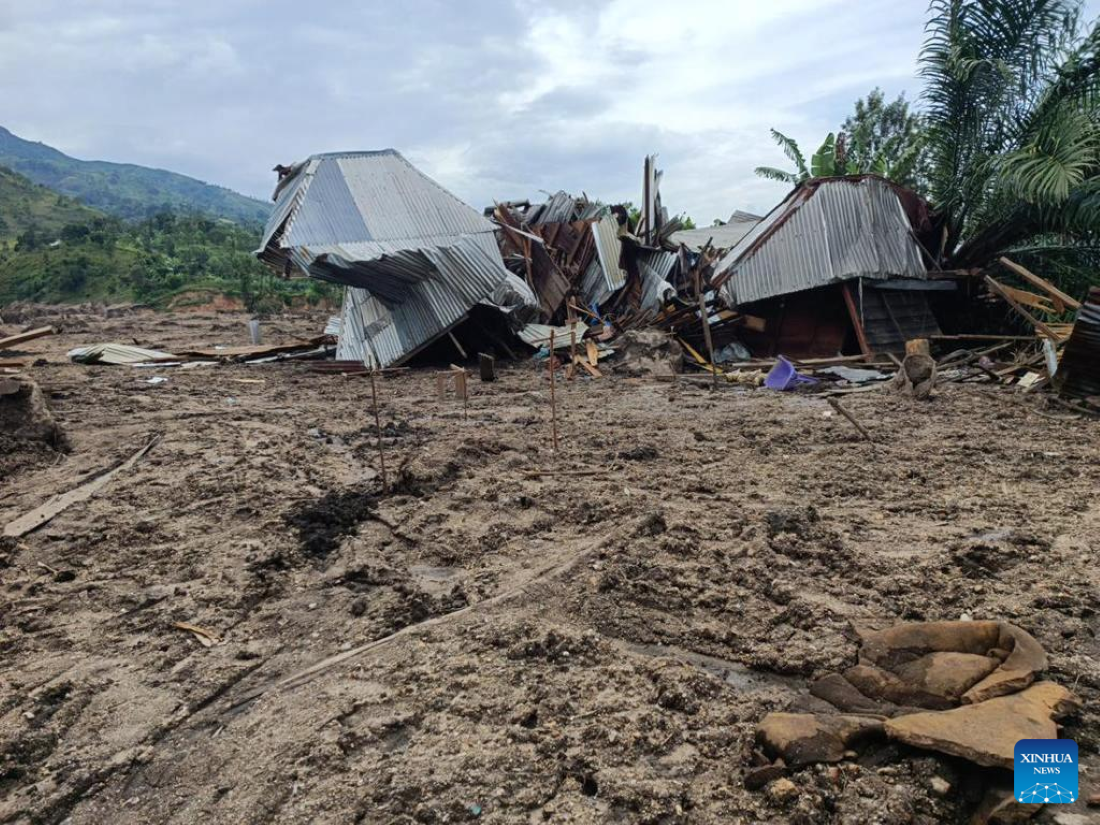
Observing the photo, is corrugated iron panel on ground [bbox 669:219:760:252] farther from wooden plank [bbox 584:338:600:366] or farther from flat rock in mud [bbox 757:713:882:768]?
flat rock in mud [bbox 757:713:882:768]

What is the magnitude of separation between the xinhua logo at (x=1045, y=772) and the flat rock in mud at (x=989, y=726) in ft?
0.10

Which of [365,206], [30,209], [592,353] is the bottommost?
[592,353]

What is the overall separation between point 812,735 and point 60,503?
220 inches

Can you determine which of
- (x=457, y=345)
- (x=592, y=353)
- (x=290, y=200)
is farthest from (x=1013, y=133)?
(x=290, y=200)

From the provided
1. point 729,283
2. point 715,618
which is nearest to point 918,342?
point 729,283

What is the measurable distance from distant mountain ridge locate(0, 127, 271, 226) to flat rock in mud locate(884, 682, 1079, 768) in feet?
302

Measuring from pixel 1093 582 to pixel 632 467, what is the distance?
3327 mm

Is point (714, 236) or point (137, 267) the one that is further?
point (137, 267)

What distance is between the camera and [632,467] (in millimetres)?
5855

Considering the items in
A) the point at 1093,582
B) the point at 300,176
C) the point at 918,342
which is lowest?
the point at 1093,582

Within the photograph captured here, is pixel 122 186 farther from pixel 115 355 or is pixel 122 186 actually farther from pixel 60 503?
pixel 60 503

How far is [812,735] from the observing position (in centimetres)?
224

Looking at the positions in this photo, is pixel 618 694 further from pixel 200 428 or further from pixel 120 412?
pixel 120 412

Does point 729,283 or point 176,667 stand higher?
point 729,283
